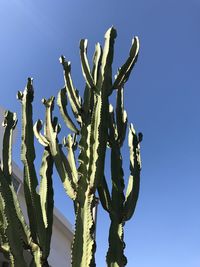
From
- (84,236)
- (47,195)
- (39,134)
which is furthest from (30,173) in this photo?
(84,236)

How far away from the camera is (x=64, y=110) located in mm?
5273

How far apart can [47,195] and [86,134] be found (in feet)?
2.45

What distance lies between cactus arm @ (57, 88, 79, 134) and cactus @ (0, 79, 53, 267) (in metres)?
0.48

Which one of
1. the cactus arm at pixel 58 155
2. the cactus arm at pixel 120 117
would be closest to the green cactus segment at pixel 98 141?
the cactus arm at pixel 58 155

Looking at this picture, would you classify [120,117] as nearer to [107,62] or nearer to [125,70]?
[125,70]

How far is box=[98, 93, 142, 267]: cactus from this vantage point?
13.9 feet

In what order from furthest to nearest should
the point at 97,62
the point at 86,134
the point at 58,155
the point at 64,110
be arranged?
1. the point at 64,110
2. the point at 97,62
3. the point at 58,155
4. the point at 86,134

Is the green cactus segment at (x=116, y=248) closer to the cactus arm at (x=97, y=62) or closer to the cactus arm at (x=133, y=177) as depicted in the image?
the cactus arm at (x=133, y=177)

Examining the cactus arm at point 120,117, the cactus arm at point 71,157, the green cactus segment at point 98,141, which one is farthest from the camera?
the cactus arm at point 120,117

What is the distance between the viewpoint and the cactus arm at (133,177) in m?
4.55

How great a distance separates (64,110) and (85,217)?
1737 mm

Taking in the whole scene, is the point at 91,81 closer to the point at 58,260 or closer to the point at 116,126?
the point at 116,126

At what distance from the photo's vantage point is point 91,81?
4734 millimetres

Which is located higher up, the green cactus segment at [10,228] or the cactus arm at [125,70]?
the cactus arm at [125,70]
